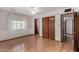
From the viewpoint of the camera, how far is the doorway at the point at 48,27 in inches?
250

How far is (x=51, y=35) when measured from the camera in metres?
6.56

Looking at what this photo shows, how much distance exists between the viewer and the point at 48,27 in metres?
6.98

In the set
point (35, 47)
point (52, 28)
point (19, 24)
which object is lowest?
point (35, 47)

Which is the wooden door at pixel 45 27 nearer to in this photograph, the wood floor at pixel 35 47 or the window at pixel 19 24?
the window at pixel 19 24

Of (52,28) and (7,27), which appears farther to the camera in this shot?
(52,28)

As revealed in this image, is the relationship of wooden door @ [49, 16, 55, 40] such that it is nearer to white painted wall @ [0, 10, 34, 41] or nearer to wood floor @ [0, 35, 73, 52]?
wood floor @ [0, 35, 73, 52]

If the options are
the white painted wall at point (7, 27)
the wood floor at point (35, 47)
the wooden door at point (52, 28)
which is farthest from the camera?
the wooden door at point (52, 28)

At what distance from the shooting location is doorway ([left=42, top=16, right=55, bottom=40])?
6350 mm

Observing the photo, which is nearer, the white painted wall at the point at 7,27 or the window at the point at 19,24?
the white painted wall at the point at 7,27

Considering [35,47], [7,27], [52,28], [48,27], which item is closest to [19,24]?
[7,27]

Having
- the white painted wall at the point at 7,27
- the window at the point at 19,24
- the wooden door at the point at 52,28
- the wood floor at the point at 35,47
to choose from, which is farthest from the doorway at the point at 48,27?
the white painted wall at the point at 7,27

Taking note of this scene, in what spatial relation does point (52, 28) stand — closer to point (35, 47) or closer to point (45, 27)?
point (45, 27)
